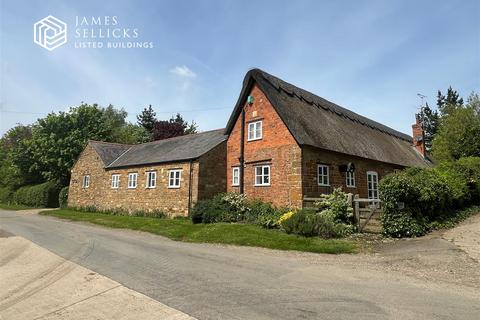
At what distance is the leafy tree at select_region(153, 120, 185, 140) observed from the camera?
49.2 metres

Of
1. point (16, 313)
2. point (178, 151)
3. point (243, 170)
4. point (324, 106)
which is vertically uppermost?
point (324, 106)

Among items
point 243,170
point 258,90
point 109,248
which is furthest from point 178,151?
point 109,248

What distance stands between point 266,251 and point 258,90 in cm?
1218

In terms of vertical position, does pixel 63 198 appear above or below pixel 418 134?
below

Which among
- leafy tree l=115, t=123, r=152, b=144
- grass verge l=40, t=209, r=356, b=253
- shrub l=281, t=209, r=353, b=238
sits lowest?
grass verge l=40, t=209, r=356, b=253

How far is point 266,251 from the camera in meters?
10.9

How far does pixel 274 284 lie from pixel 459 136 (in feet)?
101

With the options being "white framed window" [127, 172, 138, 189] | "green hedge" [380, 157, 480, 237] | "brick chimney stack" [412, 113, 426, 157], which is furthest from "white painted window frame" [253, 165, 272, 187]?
"brick chimney stack" [412, 113, 426, 157]

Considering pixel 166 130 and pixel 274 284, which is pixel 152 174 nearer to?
pixel 274 284

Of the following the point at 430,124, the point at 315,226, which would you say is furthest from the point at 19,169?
the point at 430,124

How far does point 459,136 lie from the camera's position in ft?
99.9

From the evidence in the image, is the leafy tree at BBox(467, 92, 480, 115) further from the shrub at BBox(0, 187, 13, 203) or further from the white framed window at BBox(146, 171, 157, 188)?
the shrub at BBox(0, 187, 13, 203)

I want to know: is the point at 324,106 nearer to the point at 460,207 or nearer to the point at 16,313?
the point at 460,207

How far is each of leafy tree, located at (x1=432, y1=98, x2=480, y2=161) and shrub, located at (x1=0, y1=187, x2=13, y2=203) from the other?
50.4 m
